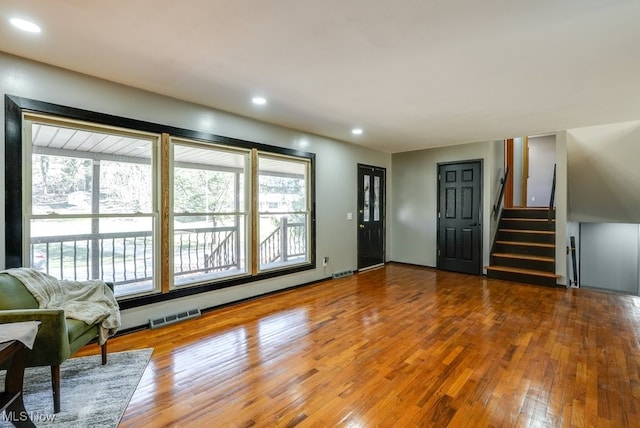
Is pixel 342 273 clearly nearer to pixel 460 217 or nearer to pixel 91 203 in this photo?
pixel 460 217

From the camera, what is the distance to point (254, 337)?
2.99 m

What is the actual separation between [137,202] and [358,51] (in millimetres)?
2719

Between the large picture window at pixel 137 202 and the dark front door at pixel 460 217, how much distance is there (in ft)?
10.6

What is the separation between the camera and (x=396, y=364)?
248cm

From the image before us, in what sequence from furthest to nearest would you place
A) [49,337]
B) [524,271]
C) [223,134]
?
[524,271] < [223,134] < [49,337]

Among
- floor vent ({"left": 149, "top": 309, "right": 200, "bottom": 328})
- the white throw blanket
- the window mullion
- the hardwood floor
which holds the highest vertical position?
the window mullion

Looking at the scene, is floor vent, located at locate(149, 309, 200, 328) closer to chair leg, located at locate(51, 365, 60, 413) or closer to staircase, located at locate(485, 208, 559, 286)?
chair leg, located at locate(51, 365, 60, 413)

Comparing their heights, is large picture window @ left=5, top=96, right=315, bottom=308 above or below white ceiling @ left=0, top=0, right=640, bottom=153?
below

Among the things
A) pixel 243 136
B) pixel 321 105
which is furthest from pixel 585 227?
pixel 243 136

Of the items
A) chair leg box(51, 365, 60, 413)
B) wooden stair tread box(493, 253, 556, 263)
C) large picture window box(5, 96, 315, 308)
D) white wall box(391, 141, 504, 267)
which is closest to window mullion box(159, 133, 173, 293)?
large picture window box(5, 96, 315, 308)

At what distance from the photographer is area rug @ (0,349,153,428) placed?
180 cm

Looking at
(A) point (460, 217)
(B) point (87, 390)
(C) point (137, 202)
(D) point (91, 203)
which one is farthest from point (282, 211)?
(A) point (460, 217)

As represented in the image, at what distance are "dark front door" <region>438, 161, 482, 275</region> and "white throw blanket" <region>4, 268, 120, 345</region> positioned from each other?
5.65m

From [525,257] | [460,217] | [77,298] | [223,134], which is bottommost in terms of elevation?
[525,257]
